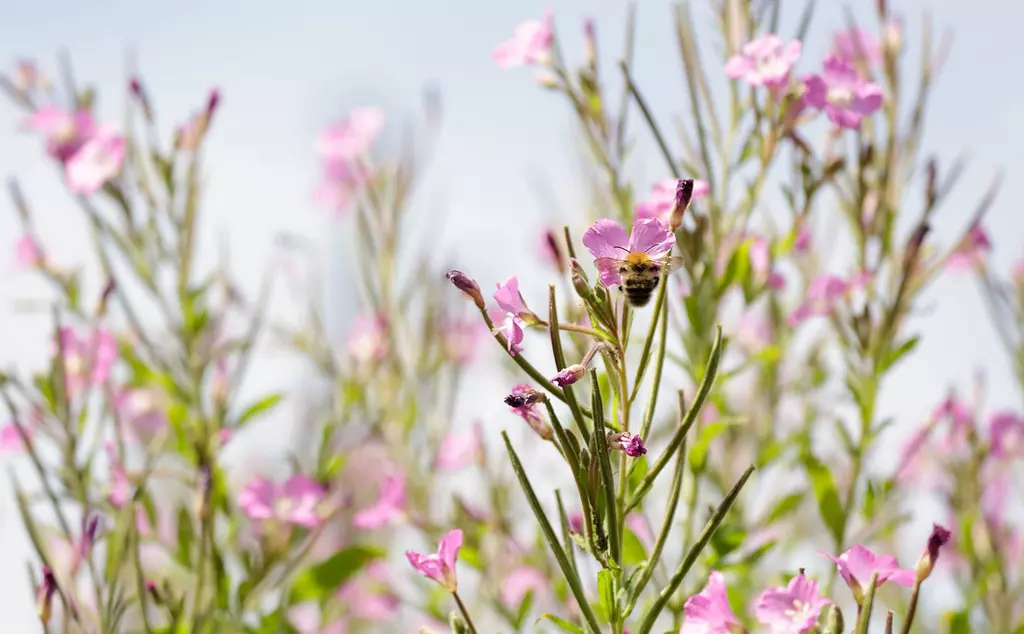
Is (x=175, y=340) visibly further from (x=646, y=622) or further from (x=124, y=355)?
(x=646, y=622)

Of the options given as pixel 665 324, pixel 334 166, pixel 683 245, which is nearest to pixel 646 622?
pixel 665 324

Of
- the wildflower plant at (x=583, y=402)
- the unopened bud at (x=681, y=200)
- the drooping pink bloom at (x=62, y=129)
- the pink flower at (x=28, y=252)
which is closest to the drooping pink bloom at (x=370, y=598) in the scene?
the wildflower plant at (x=583, y=402)

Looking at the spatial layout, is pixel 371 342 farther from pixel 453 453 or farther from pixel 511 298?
pixel 511 298

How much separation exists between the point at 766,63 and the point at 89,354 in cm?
129

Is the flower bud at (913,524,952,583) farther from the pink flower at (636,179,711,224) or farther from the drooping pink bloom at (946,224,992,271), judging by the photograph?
the drooping pink bloom at (946,224,992,271)

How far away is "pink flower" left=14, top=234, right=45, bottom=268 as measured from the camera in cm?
203

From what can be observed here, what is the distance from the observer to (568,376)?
834 mm

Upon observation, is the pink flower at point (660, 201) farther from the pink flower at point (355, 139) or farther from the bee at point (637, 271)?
the pink flower at point (355, 139)

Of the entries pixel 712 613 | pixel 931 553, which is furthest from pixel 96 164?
pixel 931 553

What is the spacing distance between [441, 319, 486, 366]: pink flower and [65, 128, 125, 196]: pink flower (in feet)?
2.60

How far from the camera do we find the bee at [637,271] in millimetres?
945

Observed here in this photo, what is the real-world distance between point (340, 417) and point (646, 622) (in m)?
1.25

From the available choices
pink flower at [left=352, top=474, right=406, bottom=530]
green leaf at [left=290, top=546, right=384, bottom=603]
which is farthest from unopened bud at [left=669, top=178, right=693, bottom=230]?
pink flower at [left=352, top=474, right=406, bottom=530]

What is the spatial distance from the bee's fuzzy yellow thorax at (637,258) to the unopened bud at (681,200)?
1.6 inches
